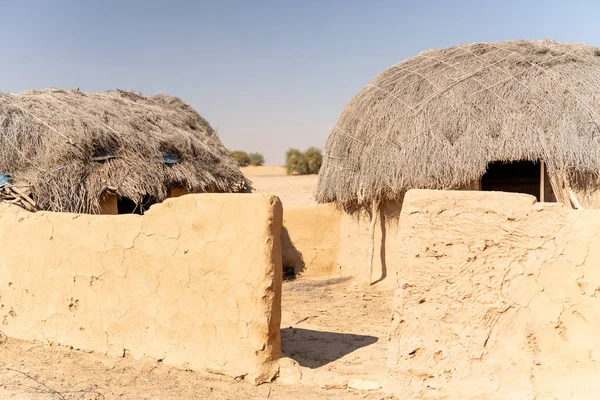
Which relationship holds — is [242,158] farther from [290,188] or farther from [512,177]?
[512,177]

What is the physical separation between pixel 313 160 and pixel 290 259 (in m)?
21.9

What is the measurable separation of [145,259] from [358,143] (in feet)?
16.6

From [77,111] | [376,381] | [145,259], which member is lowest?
[376,381]

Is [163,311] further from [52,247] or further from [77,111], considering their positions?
[77,111]

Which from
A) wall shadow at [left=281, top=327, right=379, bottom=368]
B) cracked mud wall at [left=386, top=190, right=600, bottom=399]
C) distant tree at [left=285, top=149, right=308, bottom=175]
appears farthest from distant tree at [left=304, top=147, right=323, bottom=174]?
cracked mud wall at [left=386, top=190, right=600, bottom=399]

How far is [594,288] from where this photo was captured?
11.5 feet

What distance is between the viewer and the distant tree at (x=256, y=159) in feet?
136

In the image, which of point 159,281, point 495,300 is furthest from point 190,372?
point 495,300

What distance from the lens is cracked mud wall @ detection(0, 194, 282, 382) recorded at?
444cm

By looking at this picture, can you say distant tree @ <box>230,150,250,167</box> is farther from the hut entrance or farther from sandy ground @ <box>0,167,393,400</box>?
sandy ground @ <box>0,167,393,400</box>

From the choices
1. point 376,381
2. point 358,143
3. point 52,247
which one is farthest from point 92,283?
point 358,143

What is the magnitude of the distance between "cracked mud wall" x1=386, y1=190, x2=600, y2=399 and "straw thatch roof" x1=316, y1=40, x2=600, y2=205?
4589 millimetres

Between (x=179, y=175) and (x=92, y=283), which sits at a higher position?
(x=179, y=175)

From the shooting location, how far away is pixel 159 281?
481 centimetres
